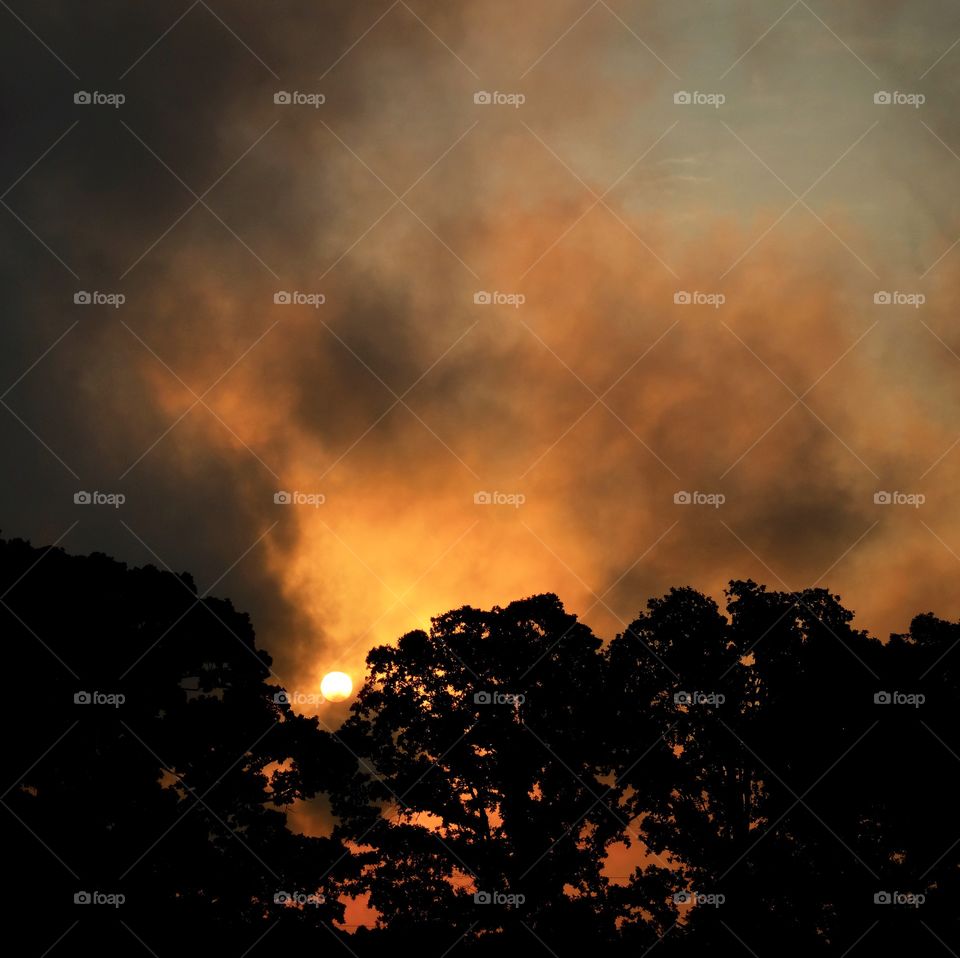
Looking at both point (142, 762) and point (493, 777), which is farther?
point (493, 777)

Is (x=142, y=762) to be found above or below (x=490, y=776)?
below

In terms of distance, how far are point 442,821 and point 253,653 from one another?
10417 millimetres

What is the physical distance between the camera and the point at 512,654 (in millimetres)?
41906

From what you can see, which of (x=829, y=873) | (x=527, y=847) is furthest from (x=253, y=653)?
(x=829, y=873)

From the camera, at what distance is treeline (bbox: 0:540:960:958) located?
31953mm

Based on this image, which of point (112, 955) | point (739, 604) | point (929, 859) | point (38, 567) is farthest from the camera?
point (739, 604)

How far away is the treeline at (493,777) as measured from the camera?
31953mm

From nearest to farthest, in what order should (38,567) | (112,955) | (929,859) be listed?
(112,955)
(38,567)
(929,859)

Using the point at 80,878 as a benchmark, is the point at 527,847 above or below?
above

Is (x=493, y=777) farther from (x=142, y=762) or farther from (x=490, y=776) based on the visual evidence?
(x=142, y=762)

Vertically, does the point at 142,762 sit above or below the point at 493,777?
below

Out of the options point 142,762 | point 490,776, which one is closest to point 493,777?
point 490,776

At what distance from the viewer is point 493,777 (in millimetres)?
39562

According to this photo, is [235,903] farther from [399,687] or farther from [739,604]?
[739,604]
